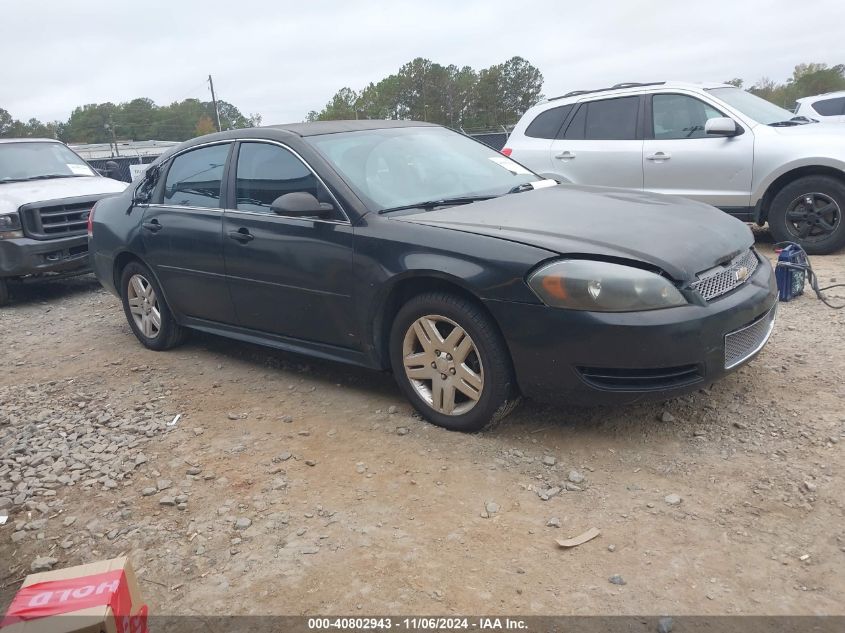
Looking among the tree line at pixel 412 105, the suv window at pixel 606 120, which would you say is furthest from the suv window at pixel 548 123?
the tree line at pixel 412 105

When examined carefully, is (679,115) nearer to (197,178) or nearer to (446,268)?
(197,178)

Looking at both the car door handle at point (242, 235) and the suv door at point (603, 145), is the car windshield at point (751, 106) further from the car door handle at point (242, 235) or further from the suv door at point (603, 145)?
the car door handle at point (242, 235)

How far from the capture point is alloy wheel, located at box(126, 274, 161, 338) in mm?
5758

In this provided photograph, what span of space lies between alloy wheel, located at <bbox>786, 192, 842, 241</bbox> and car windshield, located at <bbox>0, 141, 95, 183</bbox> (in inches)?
330

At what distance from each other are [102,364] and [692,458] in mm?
4284

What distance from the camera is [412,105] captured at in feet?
151

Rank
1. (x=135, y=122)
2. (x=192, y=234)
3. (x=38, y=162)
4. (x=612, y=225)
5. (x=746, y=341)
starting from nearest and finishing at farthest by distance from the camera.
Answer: (x=746, y=341), (x=612, y=225), (x=192, y=234), (x=38, y=162), (x=135, y=122)

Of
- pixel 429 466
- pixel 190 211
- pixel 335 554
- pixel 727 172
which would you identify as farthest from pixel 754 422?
pixel 727 172

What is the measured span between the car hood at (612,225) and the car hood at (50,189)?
20.1 ft

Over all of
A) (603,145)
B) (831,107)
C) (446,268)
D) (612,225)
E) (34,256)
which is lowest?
(34,256)

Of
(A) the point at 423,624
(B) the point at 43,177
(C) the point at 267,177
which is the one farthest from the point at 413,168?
(B) the point at 43,177

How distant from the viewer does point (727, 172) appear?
7.44 meters

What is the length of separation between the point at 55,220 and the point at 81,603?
7.37 m

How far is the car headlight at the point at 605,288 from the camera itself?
3359mm
